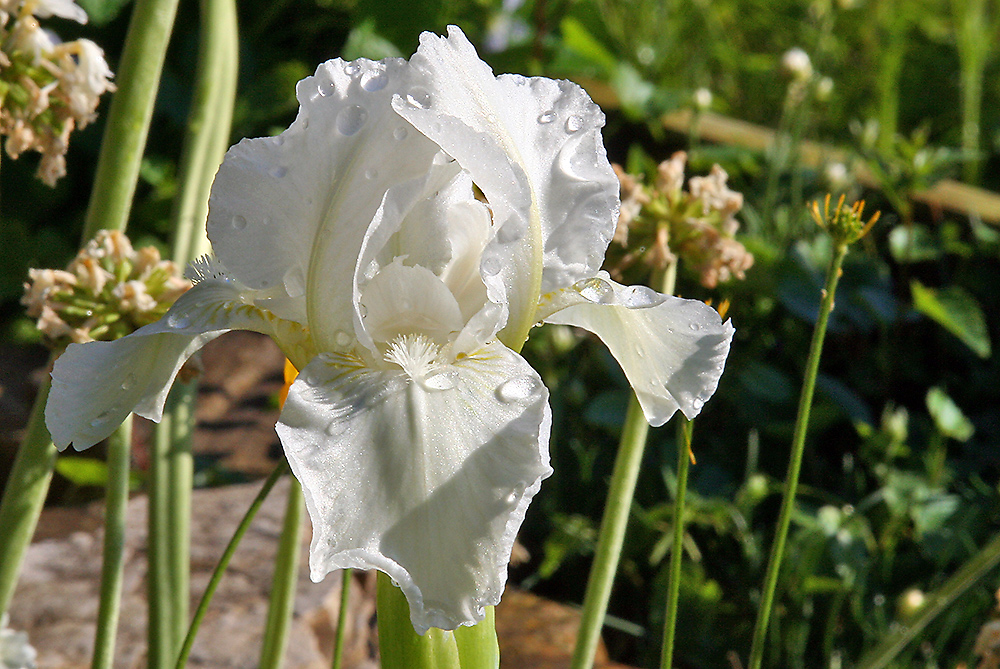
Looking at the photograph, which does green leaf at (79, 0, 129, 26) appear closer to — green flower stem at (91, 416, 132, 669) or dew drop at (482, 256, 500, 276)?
green flower stem at (91, 416, 132, 669)

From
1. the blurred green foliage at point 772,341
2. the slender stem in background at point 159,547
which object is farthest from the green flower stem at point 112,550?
the blurred green foliage at point 772,341

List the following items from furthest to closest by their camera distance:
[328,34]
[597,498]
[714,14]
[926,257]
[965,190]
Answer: [714,14]
[328,34]
[965,190]
[926,257]
[597,498]

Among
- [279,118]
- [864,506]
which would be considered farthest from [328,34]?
[864,506]

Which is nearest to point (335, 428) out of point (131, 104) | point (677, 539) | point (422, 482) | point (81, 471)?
point (422, 482)

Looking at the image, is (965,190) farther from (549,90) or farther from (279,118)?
(549,90)

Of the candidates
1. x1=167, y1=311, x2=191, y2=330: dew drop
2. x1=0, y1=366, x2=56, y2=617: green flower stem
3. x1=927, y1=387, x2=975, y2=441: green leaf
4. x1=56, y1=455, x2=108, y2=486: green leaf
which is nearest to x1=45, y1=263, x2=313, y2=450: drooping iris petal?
x1=167, y1=311, x2=191, y2=330: dew drop

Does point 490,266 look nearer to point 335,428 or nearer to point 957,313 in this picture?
point 335,428
